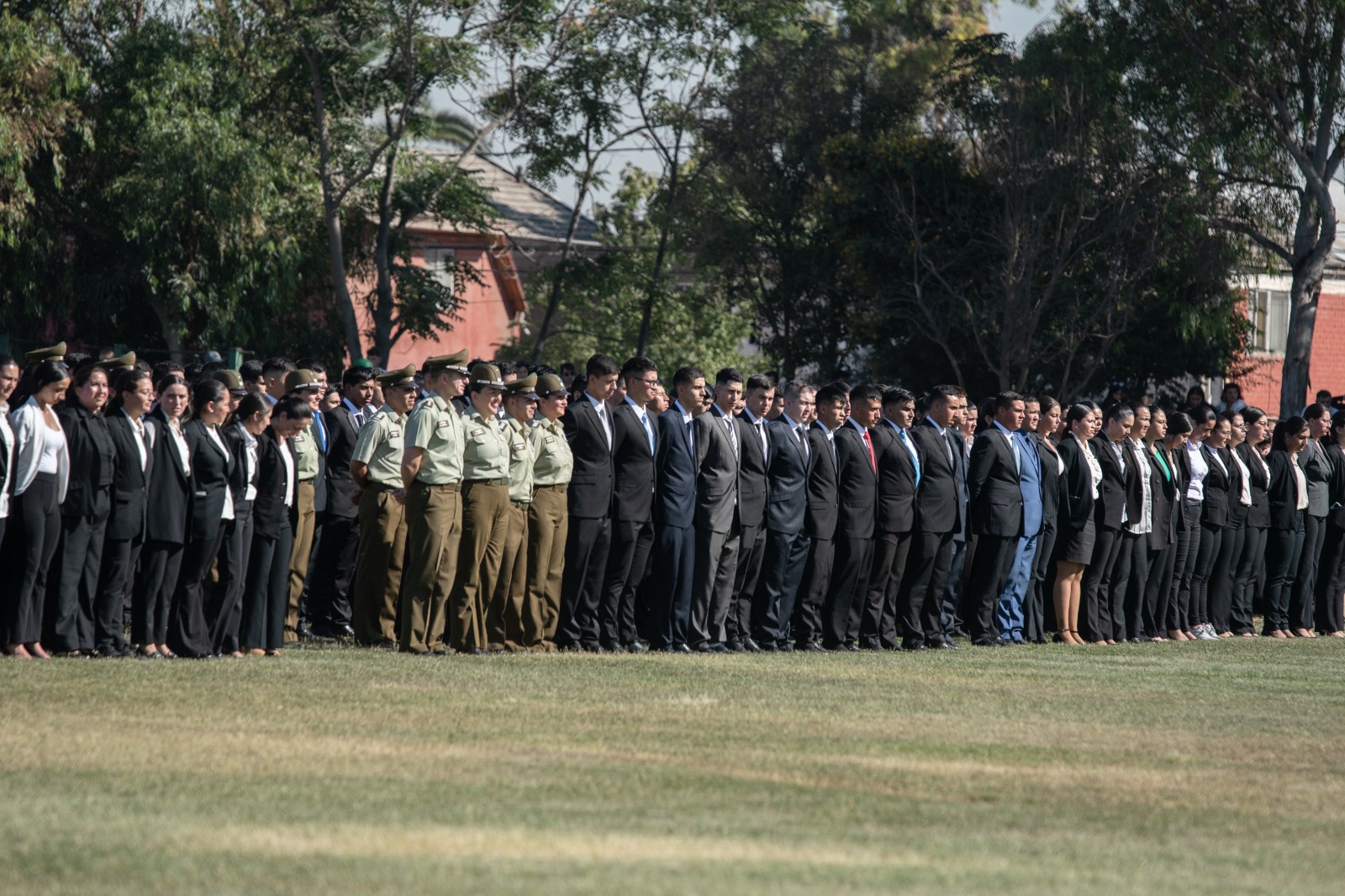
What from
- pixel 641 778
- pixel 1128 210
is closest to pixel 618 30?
pixel 1128 210

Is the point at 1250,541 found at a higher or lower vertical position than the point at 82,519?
higher

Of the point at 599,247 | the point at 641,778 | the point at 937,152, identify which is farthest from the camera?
the point at 599,247

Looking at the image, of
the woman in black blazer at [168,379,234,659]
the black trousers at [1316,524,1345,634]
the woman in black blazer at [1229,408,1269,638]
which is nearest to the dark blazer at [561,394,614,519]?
the woman in black blazer at [168,379,234,659]

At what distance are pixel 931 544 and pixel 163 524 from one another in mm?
5984

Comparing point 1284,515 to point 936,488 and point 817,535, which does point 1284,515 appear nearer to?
point 936,488

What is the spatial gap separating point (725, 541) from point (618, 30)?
66.5 feet

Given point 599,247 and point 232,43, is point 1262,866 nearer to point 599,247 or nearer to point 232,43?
point 232,43

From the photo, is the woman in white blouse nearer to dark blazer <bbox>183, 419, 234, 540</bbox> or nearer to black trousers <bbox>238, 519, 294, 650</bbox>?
dark blazer <bbox>183, 419, 234, 540</bbox>

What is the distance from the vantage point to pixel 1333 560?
17.5m

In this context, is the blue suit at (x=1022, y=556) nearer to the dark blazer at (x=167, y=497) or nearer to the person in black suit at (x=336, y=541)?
the person in black suit at (x=336, y=541)

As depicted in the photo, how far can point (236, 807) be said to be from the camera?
6621 millimetres

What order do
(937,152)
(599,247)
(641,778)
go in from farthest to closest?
(599,247) < (937,152) < (641,778)

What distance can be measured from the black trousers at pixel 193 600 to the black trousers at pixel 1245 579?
32.9 ft

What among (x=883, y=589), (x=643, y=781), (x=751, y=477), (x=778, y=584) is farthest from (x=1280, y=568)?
(x=643, y=781)
